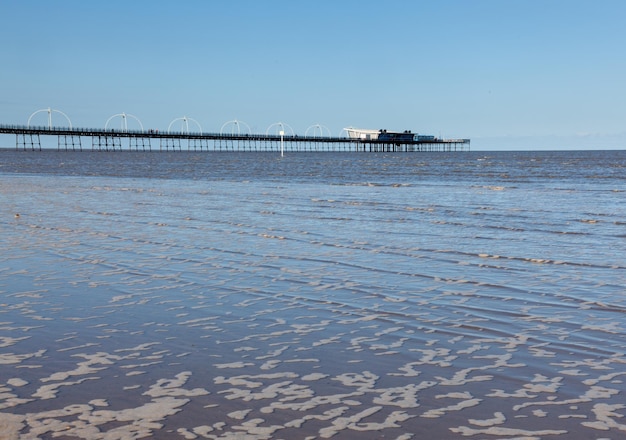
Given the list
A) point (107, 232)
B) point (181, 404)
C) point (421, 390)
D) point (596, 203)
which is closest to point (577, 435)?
point (421, 390)

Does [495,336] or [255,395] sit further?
[495,336]

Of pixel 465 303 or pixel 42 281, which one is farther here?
pixel 42 281

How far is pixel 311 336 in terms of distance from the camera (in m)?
6.60

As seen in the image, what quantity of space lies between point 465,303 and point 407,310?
77 cm

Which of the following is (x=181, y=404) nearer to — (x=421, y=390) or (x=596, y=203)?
(x=421, y=390)

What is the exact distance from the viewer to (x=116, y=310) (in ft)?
24.8

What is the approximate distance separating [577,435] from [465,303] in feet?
12.1

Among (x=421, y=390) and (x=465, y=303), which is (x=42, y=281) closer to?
(x=465, y=303)

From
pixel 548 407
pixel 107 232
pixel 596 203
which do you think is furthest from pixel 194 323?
pixel 596 203

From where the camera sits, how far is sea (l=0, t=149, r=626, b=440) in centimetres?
461

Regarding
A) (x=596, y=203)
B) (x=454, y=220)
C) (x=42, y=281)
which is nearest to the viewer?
(x=42, y=281)

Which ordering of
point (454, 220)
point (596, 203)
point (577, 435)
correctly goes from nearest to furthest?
point (577, 435) < point (454, 220) < point (596, 203)

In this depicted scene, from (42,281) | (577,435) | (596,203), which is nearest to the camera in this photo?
(577,435)

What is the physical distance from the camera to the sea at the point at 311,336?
15.1 feet
